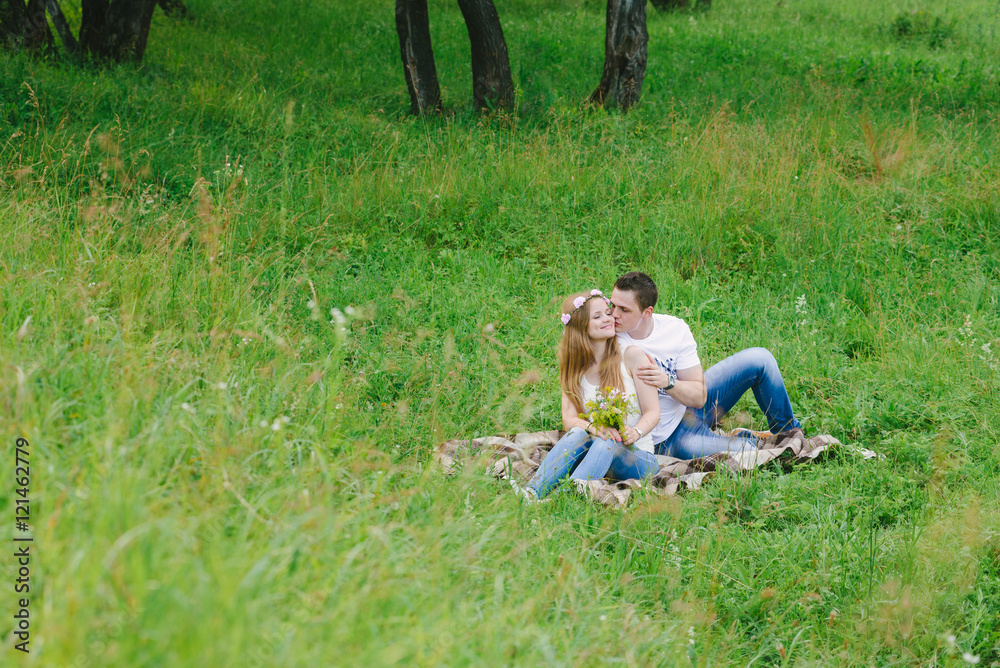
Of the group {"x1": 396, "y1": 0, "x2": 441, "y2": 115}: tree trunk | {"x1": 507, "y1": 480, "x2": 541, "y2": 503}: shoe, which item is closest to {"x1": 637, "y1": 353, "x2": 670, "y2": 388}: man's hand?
{"x1": 507, "y1": 480, "x2": 541, "y2": 503}: shoe

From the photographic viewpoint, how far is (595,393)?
4.10 metres

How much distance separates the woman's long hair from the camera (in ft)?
13.8

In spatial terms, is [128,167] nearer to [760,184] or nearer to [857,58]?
[760,184]

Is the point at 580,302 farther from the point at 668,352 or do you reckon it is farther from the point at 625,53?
the point at 625,53

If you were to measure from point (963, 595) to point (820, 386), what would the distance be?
6.51ft

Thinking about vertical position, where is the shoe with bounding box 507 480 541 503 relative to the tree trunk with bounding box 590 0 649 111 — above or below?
below

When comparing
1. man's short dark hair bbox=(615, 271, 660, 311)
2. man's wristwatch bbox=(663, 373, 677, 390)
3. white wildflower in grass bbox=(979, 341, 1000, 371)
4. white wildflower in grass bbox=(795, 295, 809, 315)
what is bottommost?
man's wristwatch bbox=(663, 373, 677, 390)

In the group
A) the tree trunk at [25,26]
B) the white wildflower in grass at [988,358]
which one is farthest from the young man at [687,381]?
the tree trunk at [25,26]

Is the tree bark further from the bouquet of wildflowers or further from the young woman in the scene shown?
the bouquet of wildflowers

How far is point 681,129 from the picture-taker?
796 centimetres

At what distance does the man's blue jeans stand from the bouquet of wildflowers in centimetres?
66

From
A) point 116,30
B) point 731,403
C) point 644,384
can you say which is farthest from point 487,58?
point 644,384

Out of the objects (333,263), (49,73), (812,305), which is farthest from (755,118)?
(49,73)

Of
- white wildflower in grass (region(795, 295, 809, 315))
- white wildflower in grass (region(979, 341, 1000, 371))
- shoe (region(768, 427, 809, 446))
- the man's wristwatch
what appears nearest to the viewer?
the man's wristwatch
